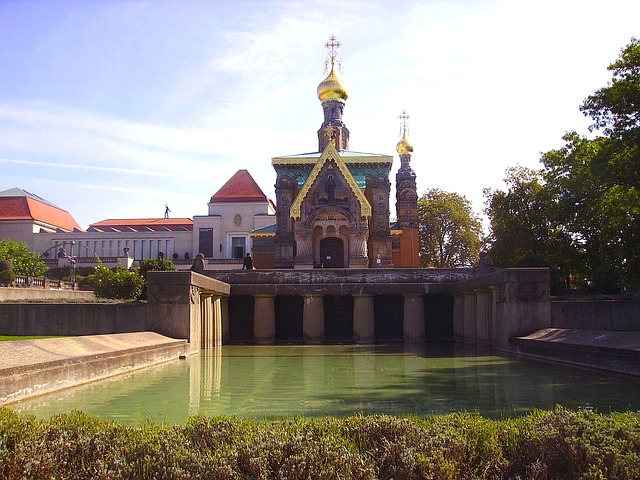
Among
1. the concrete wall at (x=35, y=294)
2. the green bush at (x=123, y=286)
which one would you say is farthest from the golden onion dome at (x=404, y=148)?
the green bush at (x=123, y=286)

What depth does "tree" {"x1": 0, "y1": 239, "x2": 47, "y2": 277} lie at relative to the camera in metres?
66.3

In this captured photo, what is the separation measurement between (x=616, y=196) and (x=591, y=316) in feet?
15.7

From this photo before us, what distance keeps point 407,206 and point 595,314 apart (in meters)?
46.0

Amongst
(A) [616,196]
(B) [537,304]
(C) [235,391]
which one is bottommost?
(C) [235,391]

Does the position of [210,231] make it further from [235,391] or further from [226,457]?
[226,457]

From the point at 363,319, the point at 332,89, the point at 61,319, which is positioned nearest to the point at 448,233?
the point at 332,89

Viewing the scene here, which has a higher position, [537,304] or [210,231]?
[210,231]

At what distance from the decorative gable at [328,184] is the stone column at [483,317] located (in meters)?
24.5

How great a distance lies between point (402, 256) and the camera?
6334cm

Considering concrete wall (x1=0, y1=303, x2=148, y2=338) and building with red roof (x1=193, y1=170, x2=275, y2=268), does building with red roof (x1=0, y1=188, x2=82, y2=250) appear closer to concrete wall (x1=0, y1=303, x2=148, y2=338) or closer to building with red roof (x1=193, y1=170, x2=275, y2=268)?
building with red roof (x1=193, y1=170, x2=275, y2=268)

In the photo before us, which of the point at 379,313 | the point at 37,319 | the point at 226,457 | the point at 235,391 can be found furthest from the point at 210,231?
the point at 226,457

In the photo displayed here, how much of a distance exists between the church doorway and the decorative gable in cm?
300

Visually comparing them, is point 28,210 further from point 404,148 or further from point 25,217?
point 404,148

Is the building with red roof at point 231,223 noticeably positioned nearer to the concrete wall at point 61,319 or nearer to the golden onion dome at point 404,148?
the golden onion dome at point 404,148
